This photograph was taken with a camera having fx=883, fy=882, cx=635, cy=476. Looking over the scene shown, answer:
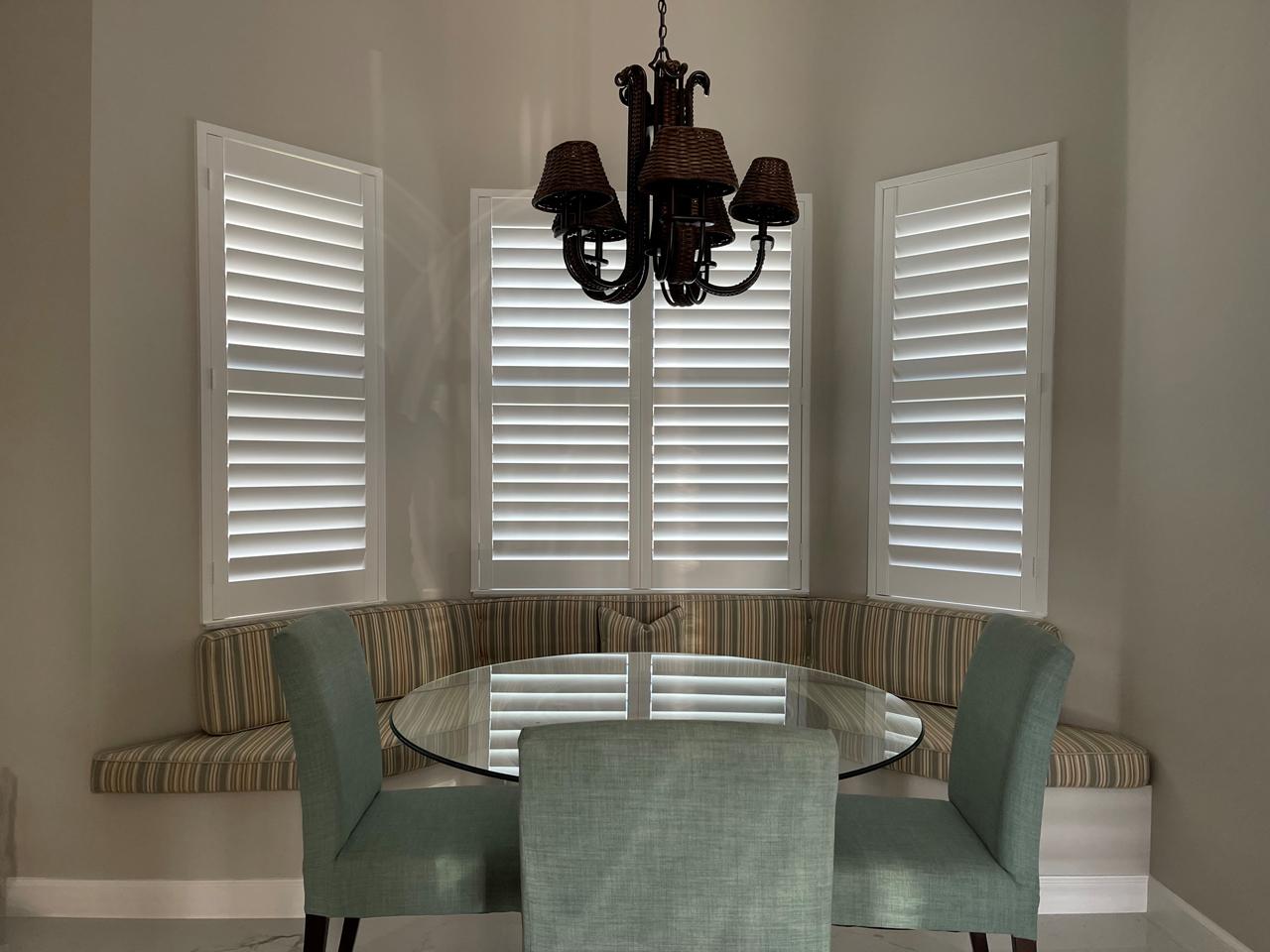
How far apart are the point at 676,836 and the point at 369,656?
82.1 inches

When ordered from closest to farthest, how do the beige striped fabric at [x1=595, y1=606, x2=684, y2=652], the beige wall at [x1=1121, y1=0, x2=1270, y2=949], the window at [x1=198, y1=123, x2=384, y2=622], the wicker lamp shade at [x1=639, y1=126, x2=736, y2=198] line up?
the wicker lamp shade at [x1=639, y1=126, x2=736, y2=198], the beige wall at [x1=1121, y1=0, x2=1270, y2=949], the window at [x1=198, y1=123, x2=384, y2=622], the beige striped fabric at [x1=595, y1=606, x2=684, y2=652]

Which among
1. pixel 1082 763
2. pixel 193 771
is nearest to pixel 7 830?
pixel 193 771

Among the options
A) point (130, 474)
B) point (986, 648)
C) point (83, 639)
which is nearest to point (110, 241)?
point (130, 474)

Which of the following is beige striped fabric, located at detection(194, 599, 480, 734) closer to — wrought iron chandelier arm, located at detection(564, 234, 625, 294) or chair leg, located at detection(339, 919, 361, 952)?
chair leg, located at detection(339, 919, 361, 952)

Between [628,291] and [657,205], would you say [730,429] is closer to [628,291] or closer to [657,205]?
[628,291]

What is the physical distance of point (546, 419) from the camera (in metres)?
3.55

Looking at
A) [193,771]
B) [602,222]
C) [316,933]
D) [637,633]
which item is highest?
[602,222]

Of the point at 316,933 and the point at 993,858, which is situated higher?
the point at 993,858

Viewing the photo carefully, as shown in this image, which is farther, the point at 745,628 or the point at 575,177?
the point at 745,628

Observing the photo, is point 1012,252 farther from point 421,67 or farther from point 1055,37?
point 421,67

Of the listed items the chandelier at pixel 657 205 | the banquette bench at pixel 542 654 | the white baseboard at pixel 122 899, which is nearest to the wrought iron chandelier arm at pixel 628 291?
the chandelier at pixel 657 205

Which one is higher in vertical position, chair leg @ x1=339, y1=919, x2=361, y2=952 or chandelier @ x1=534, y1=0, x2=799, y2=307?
chandelier @ x1=534, y1=0, x2=799, y2=307

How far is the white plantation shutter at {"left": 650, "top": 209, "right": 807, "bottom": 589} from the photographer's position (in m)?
3.58

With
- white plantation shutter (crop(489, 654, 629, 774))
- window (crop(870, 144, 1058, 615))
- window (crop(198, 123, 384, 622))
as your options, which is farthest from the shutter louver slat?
window (crop(198, 123, 384, 622))
